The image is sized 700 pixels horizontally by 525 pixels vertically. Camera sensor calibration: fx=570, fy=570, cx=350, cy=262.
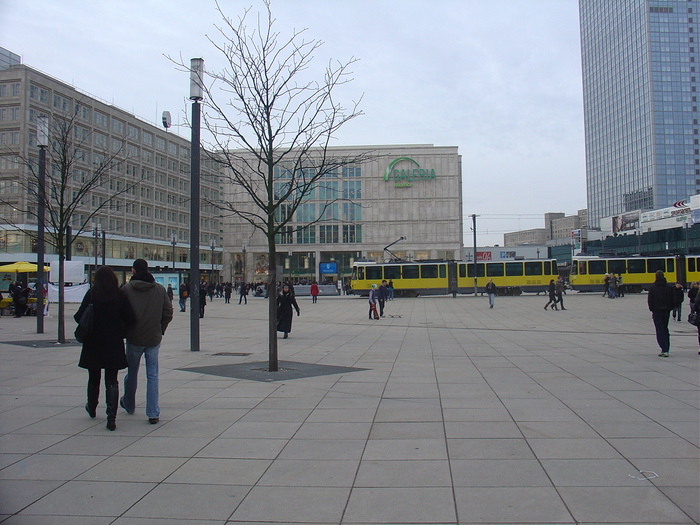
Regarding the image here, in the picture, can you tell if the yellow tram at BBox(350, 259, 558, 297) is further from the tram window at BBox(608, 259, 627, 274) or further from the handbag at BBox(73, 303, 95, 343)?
the handbag at BBox(73, 303, 95, 343)

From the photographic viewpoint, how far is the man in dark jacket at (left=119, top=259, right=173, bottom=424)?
657 centimetres

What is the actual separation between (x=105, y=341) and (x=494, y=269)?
149ft

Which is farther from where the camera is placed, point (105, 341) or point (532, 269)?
point (532, 269)

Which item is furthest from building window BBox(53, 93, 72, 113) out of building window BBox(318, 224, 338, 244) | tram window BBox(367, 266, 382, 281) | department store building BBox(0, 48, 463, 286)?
building window BBox(318, 224, 338, 244)

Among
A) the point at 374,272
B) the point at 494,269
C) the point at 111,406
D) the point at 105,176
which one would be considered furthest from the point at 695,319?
the point at 105,176

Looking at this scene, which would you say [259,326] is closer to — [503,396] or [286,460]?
[503,396]

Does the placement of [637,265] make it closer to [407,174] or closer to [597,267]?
[597,267]

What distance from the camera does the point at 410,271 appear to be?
167 feet

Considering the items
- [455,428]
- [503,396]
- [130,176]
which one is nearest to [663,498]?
[455,428]

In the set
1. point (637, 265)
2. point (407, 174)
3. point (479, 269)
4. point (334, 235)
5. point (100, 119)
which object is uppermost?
point (100, 119)

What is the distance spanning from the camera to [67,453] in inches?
212

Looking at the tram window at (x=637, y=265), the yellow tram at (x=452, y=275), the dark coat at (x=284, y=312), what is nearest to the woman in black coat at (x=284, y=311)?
the dark coat at (x=284, y=312)

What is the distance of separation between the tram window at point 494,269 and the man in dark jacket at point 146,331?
44.5 meters

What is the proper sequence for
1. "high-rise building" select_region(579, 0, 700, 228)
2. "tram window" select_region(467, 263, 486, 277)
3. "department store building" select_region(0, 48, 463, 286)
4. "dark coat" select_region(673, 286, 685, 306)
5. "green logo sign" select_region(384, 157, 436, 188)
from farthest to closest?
"high-rise building" select_region(579, 0, 700, 228) → "green logo sign" select_region(384, 157, 436, 188) → "department store building" select_region(0, 48, 463, 286) → "tram window" select_region(467, 263, 486, 277) → "dark coat" select_region(673, 286, 685, 306)
